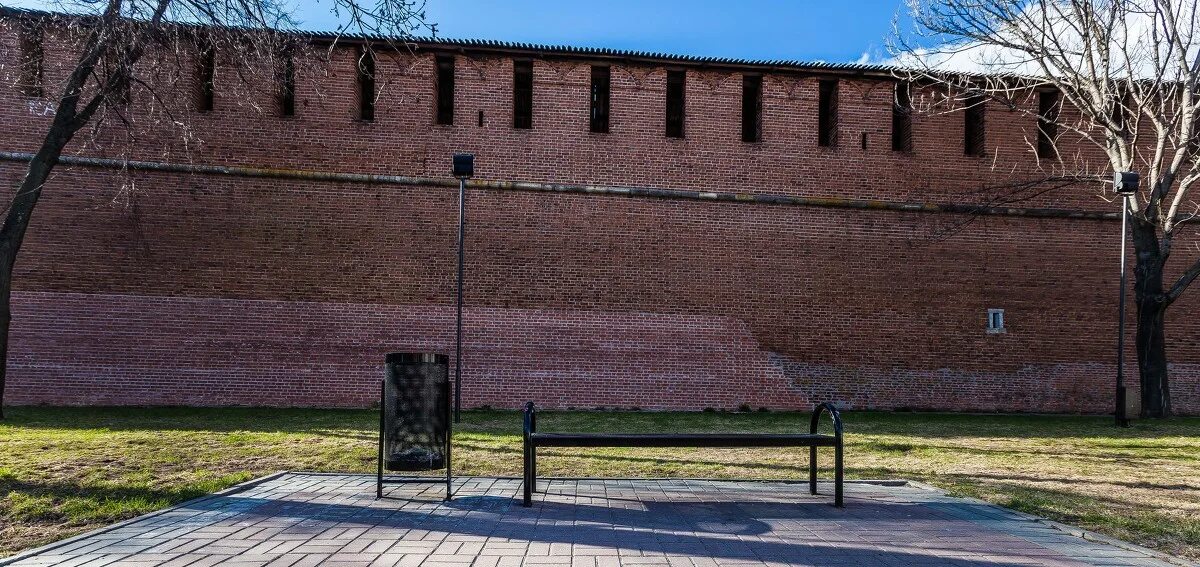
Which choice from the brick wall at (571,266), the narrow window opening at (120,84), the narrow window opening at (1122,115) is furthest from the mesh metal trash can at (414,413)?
the narrow window opening at (1122,115)

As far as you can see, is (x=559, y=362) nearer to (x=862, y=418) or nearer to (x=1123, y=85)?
(x=862, y=418)

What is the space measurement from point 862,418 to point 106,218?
12602 millimetres

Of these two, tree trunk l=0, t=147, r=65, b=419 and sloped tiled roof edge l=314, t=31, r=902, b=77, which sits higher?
sloped tiled roof edge l=314, t=31, r=902, b=77

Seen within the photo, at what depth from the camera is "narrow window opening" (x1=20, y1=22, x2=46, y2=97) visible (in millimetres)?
10000

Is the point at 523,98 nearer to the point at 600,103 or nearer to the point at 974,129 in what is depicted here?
the point at 600,103

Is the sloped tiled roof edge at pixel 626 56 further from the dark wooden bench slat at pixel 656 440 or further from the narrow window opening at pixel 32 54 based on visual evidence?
the dark wooden bench slat at pixel 656 440

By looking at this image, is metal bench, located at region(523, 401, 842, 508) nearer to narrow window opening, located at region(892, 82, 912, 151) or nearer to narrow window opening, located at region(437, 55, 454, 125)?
narrow window opening, located at region(437, 55, 454, 125)

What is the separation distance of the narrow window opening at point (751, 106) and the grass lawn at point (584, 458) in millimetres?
5404

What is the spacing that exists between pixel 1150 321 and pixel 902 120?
17.4 ft

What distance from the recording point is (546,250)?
38.7ft

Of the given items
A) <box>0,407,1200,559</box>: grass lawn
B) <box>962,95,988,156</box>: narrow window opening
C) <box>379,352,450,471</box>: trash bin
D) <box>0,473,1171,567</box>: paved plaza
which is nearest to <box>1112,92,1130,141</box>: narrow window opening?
<box>962,95,988,156</box>: narrow window opening

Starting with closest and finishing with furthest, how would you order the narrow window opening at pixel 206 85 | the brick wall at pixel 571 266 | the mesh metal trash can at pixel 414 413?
the mesh metal trash can at pixel 414 413 → the brick wall at pixel 571 266 → the narrow window opening at pixel 206 85

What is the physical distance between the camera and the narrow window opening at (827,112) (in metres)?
12.7

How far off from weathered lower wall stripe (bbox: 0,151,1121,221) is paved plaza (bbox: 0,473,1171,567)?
24.1ft
